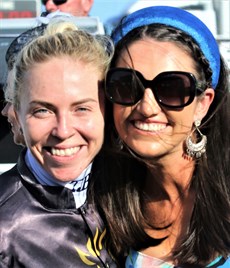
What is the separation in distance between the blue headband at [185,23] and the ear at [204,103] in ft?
0.17

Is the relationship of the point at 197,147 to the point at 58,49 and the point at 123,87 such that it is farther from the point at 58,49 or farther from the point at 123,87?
the point at 58,49

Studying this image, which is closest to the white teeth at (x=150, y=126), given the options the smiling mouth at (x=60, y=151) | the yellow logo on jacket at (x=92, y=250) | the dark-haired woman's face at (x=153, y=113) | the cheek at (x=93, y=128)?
the dark-haired woman's face at (x=153, y=113)

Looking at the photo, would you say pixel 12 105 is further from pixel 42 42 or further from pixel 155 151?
pixel 155 151

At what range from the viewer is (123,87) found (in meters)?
1.98

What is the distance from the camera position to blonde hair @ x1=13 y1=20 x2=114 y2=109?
6.17 feet

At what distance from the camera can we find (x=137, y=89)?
1.96 m

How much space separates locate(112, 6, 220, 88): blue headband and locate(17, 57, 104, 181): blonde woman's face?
289 mm

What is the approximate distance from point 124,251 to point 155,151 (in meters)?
0.44

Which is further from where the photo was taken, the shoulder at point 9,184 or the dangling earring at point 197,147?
the dangling earring at point 197,147

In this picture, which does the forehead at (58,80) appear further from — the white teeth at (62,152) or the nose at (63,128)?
the white teeth at (62,152)

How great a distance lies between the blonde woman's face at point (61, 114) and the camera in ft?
6.05

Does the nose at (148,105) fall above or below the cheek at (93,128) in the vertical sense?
above

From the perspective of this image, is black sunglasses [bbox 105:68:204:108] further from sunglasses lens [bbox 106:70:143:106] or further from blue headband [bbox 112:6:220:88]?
blue headband [bbox 112:6:220:88]

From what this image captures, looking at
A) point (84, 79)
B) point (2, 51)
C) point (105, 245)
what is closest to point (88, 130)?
point (84, 79)
